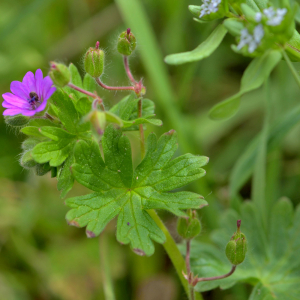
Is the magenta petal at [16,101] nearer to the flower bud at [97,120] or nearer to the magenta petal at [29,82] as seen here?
the magenta petal at [29,82]

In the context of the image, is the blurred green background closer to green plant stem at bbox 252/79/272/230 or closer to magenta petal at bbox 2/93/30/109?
green plant stem at bbox 252/79/272/230

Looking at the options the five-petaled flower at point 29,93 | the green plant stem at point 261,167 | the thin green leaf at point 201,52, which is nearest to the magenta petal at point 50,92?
the five-petaled flower at point 29,93

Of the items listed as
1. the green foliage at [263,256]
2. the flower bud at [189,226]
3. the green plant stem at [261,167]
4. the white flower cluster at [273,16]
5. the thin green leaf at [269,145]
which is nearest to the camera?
the white flower cluster at [273,16]

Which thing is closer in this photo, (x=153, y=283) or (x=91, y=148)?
(x=91, y=148)

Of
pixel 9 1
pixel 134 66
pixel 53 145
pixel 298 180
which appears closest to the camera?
pixel 53 145

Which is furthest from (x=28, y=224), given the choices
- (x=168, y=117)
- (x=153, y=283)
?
(x=168, y=117)

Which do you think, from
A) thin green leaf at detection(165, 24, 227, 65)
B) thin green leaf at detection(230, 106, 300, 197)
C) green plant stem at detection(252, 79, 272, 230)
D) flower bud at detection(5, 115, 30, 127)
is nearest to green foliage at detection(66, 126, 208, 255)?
flower bud at detection(5, 115, 30, 127)

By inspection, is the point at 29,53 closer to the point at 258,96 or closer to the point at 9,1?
the point at 9,1
